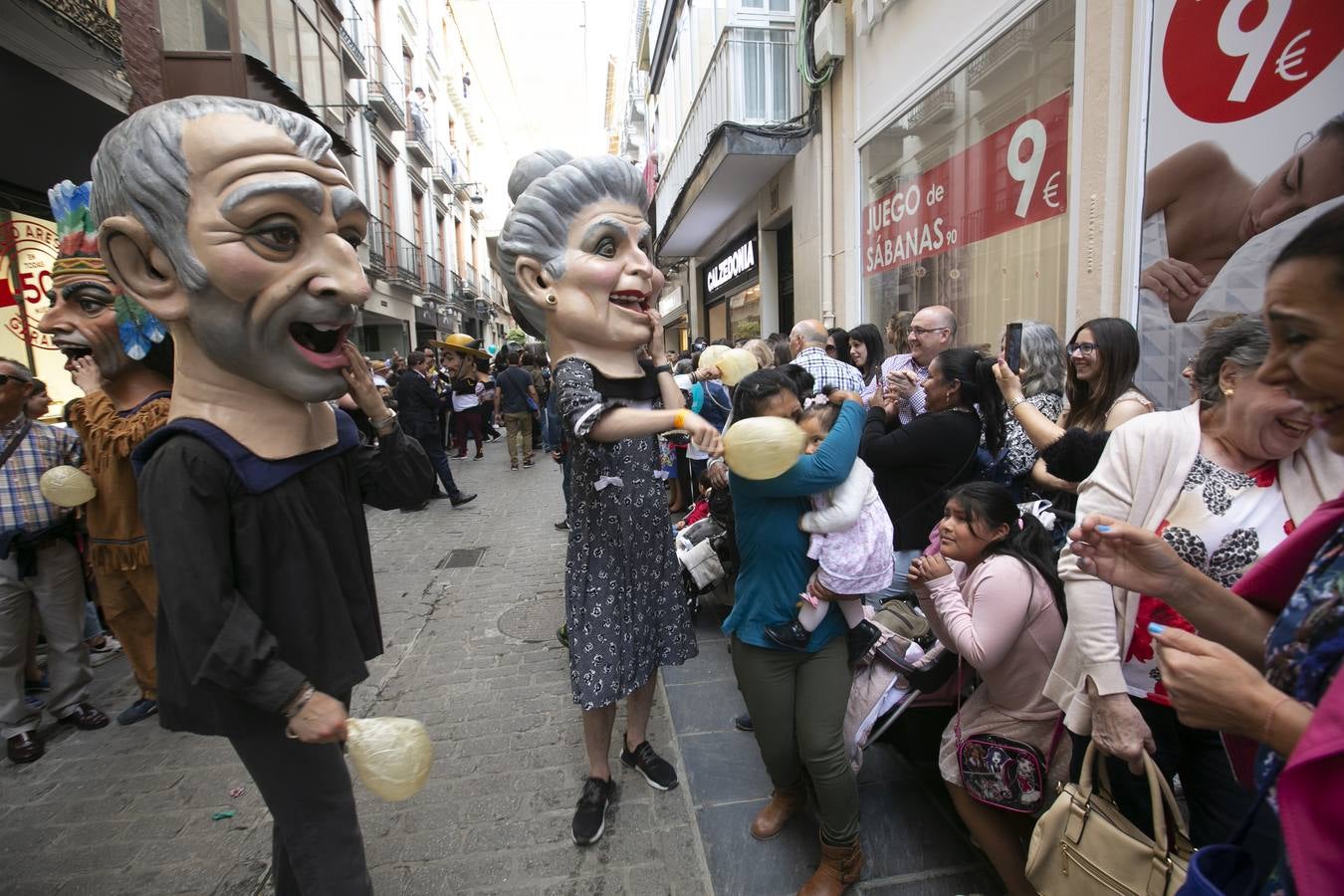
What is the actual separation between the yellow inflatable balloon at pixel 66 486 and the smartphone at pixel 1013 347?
4207mm

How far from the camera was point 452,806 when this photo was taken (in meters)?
2.50

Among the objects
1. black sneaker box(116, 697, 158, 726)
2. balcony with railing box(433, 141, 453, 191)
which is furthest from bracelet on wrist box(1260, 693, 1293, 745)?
balcony with railing box(433, 141, 453, 191)

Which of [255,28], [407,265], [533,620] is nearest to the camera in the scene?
[533,620]

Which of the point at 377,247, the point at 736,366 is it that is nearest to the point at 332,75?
the point at 377,247

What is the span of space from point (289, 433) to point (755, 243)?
32.8ft

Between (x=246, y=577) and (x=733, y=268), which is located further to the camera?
(x=733, y=268)

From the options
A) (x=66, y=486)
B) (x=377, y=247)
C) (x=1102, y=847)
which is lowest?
(x=1102, y=847)

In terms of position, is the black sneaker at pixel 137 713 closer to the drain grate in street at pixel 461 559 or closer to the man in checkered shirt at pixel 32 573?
the man in checkered shirt at pixel 32 573

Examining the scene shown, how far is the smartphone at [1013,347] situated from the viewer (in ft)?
10.3

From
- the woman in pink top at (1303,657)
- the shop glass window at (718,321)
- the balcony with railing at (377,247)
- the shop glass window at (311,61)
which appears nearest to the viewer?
the woman in pink top at (1303,657)

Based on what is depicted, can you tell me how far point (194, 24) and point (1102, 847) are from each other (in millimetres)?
12426

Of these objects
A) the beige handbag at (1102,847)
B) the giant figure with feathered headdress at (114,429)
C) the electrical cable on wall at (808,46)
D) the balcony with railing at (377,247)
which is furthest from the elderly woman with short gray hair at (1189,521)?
the balcony with railing at (377,247)

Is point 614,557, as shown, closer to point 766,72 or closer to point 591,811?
point 591,811

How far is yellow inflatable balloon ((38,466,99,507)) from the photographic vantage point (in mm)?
2701
